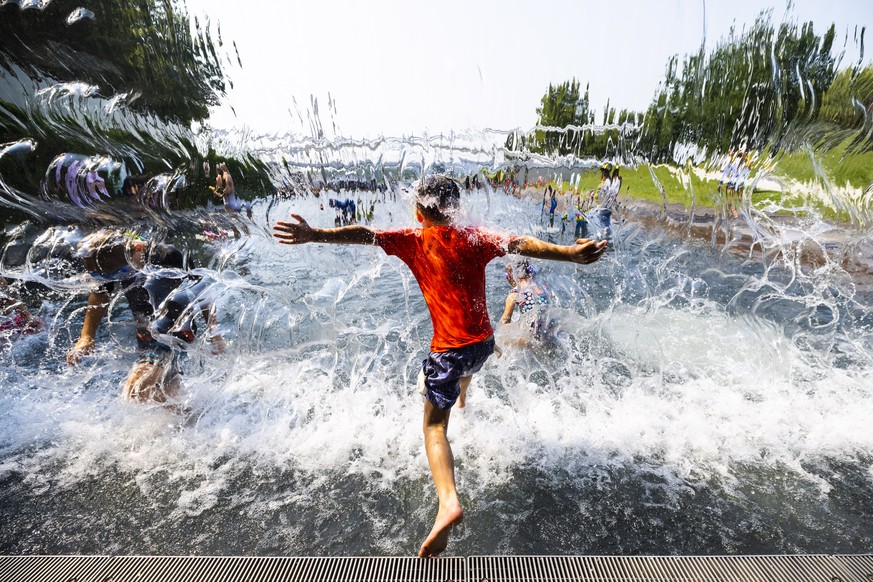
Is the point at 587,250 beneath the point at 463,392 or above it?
above

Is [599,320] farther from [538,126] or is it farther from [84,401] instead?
[84,401]

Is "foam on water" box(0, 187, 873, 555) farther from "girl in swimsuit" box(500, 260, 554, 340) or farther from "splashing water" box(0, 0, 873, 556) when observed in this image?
"girl in swimsuit" box(500, 260, 554, 340)

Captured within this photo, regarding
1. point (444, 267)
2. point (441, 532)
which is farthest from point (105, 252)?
point (441, 532)

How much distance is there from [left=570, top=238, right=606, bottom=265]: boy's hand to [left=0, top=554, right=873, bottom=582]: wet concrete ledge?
146 cm

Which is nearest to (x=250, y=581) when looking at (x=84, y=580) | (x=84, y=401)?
(x=84, y=580)

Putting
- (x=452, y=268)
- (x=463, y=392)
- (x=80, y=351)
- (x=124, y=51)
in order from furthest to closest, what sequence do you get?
(x=124, y=51)
(x=80, y=351)
(x=463, y=392)
(x=452, y=268)

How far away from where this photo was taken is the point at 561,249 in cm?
219

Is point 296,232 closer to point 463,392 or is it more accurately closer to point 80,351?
point 463,392

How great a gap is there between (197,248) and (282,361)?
208 cm

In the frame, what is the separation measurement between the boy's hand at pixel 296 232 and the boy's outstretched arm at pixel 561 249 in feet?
3.46

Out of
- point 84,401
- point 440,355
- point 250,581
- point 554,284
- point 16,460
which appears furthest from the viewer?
point 554,284

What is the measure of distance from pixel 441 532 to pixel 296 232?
1.60 metres

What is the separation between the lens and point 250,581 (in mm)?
2105

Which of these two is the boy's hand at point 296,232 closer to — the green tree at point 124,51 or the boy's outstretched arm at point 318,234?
the boy's outstretched arm at point 318,234
